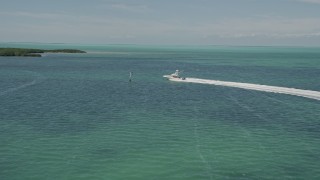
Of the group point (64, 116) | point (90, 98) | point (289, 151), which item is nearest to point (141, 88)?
point (90, 98)

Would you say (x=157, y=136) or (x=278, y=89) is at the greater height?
(x=278, y=89)

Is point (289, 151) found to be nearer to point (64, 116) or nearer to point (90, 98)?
point (64, 116)

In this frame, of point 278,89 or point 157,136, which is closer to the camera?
point 157,136

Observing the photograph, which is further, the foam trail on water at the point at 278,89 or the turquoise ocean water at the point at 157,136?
the foam trail on water at the point at 278,89

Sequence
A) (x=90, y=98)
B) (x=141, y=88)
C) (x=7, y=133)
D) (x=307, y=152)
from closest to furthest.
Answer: (x=307, y=152) → (x=7, y=133) → (x=90, y=98) → (x=141, y=88)

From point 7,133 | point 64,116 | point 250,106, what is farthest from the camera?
point 250,106

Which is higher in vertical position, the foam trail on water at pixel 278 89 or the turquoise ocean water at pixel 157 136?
the foam trail on water at pixel 278 89

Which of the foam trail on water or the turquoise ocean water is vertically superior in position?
the foam trail on water

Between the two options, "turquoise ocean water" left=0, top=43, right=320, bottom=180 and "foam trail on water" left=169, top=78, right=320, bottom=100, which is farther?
"foam trail on water" left=169, top=78, right=320, bottom=100

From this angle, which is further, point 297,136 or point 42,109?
point 42,109
